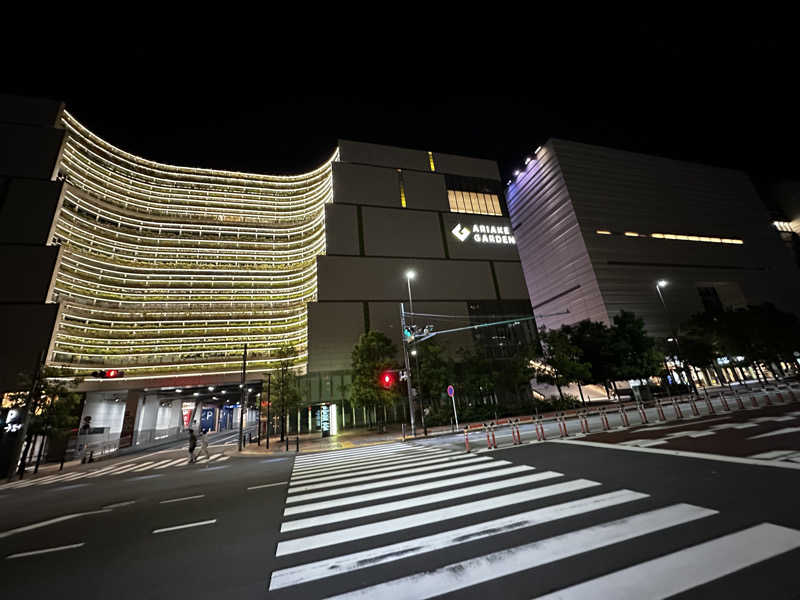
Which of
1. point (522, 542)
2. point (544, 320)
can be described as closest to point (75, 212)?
point (522, 542)

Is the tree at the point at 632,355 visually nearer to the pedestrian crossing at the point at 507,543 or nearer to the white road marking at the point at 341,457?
the white road marking at the point at 341,457

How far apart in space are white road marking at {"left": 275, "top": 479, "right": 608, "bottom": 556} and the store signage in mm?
46588

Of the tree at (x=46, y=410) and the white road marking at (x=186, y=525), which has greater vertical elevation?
the tree at (x=46, y=410)

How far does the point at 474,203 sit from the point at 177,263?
163 feet

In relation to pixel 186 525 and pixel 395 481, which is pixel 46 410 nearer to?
pixel 186 525

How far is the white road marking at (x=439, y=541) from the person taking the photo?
3.85m

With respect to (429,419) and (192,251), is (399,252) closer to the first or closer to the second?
(429,419)

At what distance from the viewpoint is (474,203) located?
55.1 meters

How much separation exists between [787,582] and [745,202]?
11950 centimetres

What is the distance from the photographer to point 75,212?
4000cm

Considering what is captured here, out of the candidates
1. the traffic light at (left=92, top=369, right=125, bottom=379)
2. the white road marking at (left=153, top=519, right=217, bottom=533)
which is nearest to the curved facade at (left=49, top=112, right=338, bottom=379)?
the traffic light at (left=92, top=369, right=125, bottom=379)

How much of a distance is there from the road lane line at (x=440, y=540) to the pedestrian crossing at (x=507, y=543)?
2 centimetres

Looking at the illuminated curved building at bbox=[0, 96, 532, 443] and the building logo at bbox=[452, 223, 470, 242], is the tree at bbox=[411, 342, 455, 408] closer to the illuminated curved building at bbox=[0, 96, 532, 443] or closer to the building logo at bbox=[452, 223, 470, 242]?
the illuminated curved building at bbox=[0, 96, 532, 443]

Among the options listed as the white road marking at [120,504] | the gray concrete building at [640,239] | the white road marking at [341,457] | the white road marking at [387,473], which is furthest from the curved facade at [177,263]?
the gray concrete building at [640,239]
